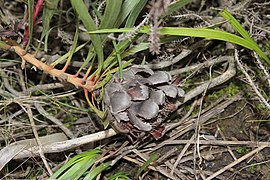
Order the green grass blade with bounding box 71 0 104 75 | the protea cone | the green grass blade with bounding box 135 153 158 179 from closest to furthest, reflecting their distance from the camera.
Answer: the green grass blade with bounding box 71 0 104 75
the protea cone
the green grass blade with bounding box 135 153 158 179

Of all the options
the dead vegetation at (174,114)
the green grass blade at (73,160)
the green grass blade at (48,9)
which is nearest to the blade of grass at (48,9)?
the green grass blade at (48,9)

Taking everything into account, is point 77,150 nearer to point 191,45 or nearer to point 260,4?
point 191,45

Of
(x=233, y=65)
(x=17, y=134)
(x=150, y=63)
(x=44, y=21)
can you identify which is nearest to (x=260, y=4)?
(x=233, y=65)

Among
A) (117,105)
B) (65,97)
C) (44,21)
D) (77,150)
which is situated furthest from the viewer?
(65,97)

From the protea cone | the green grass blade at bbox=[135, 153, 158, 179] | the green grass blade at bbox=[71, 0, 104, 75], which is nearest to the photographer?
the green grass blade at bbox=[71, 0, 104, 75]

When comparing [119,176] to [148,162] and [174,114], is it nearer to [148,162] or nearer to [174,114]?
[148,162]

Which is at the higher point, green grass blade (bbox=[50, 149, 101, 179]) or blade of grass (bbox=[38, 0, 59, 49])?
blade of grass (bbox=[38, 0, 59, 49])

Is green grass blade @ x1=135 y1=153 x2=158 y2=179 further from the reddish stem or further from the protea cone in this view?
the reddish stem

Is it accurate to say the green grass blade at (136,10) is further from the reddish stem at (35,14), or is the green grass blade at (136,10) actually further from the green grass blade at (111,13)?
the reddish stem at (35,14)

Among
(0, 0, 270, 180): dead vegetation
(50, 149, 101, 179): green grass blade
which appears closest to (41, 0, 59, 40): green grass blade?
(0, 0, 270, 180): dead vegetation
